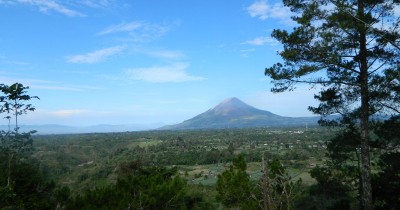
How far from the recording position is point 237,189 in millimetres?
16172

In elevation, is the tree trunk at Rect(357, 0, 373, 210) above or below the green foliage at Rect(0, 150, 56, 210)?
above

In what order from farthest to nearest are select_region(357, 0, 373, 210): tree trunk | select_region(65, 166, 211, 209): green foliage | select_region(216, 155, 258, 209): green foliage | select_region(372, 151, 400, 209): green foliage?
select_region(216, 155, 258, 209): green foliage, select_region(372, 151, 400, 209): green foliage, select_region(65, 166, 211, 209): green foliage, select_region(357, 0, 373, 210): tree trunk

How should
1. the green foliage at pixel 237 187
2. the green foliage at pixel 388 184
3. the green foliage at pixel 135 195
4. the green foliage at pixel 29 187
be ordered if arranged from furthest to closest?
the green foliage at pixel 237 187, the green foliage at pixel 388 184, the green foliage at pixel 29 187, the green foliage at pixel 135 195

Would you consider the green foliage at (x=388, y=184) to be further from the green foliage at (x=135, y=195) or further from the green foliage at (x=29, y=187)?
the green foliage at (x=29, y=187)

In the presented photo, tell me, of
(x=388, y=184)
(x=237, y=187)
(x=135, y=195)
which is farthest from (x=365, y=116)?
(x=135, y=195)

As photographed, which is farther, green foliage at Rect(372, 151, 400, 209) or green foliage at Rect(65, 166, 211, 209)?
green foliage at Rect(372, 151, 400, 209)

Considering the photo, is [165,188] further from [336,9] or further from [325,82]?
[336,9]

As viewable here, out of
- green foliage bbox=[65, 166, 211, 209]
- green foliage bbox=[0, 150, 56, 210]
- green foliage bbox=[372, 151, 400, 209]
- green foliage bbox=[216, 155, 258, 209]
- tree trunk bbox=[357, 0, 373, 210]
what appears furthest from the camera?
green foliage bbox=[216, 155, 258, 209]

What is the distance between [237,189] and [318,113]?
4857 millimetres

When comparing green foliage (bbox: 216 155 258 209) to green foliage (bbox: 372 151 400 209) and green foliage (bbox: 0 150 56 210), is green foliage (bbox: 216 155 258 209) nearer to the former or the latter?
green foliage (bbox: 372 151 400 209)

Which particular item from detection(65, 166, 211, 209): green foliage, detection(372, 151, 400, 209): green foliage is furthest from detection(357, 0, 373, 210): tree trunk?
detection(65, 166, 211, 209): green foliage

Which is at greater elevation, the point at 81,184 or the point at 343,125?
the point at 343,125

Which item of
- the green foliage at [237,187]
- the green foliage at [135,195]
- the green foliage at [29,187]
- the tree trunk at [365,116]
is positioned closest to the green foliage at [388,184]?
the tree trunk at [365,116]

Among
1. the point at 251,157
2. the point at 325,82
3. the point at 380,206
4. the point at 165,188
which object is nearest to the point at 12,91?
the point at 165,188
